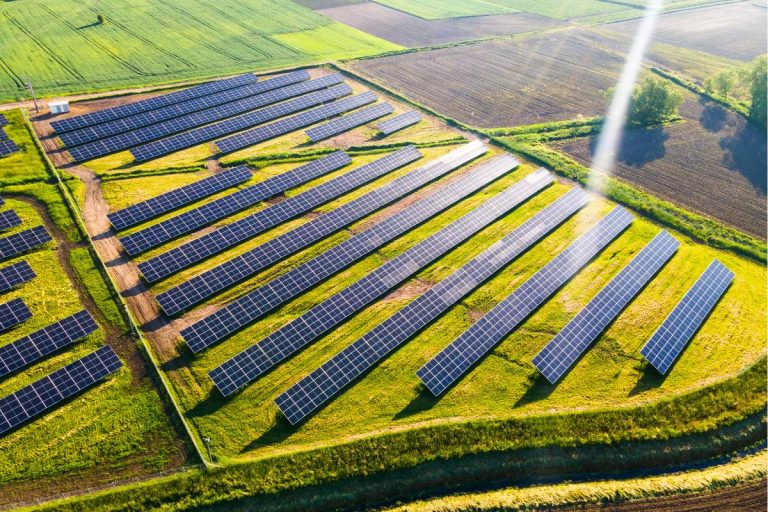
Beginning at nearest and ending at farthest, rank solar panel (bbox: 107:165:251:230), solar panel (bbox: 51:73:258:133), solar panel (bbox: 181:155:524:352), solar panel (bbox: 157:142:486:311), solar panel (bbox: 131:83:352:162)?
1. solar panel (bbox: 181:155:524:352)
2. solar panel (bbox: 157:142:486:311)
3. solar panel (bbox: 107:165:251:230)
4. solar panel (bbox: 131:83:352:162)
5. solar panel (bbox: 51:73:258:133)

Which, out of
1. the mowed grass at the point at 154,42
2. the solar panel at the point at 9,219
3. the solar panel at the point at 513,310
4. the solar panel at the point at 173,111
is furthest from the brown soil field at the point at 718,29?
the solar panel at the point at 9,219

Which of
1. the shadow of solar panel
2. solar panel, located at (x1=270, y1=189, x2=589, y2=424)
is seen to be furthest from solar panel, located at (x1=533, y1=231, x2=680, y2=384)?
the shadow of solar panel

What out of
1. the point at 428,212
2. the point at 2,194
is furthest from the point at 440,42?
the point at 2,194

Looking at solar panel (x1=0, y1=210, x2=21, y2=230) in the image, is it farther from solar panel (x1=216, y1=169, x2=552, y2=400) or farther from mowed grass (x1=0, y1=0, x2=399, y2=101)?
mowed grass (x1=0, y1=0, x2=399, y2=101)

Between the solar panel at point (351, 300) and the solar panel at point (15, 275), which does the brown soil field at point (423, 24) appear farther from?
the solar panel at point (15, 275)

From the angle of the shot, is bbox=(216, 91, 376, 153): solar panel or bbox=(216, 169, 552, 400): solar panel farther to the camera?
bbox=(216, 91, 376, 153): solar panel

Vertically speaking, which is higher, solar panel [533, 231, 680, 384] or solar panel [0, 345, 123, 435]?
solar panel [533, 231, 680, 384]

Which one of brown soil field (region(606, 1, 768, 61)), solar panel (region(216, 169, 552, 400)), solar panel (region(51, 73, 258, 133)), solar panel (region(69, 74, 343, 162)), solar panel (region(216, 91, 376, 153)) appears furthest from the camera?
brown soil field (region(606, 1, 768, 61))

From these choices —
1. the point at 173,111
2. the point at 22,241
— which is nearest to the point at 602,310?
the point at 22,241
